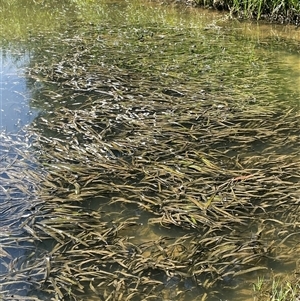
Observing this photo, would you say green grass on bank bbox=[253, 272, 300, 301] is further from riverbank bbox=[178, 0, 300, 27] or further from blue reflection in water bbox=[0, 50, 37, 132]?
riverbank bbox=[178, 0, 300, 27]

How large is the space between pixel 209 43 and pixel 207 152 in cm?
358

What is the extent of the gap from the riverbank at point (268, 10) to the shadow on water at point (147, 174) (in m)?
2.01

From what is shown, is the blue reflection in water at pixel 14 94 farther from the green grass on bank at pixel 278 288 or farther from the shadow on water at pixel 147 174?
the green grass on bank at pixel 278 288

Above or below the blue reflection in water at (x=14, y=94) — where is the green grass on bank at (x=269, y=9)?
above

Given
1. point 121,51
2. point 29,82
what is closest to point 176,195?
point 29,82

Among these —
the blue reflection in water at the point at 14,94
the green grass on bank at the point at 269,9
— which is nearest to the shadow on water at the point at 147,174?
the blue reflection in water at the point at 14,94

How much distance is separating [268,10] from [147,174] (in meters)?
6.13

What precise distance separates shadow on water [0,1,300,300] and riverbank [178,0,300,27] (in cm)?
201

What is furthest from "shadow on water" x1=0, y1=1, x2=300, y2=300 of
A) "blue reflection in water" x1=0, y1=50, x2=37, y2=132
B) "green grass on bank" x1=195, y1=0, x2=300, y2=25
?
"green grass on bank" x1=195, y1=0, x2=300, y2=25

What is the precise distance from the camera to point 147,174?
10.4 feet

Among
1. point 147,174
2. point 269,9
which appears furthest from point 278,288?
point 269,9

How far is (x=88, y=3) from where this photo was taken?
9656 millimetres

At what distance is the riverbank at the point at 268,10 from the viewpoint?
25.2 ft

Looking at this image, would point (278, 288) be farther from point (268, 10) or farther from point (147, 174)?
point (268, 10)
